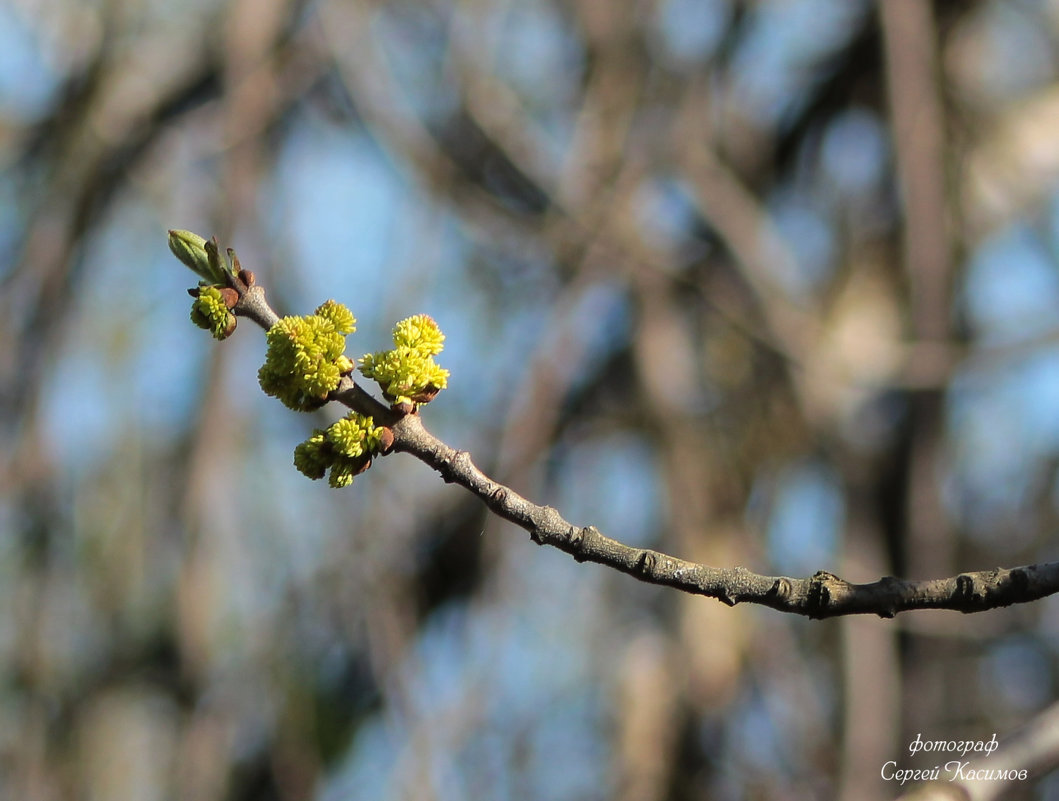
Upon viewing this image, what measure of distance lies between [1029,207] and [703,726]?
3.14 metres

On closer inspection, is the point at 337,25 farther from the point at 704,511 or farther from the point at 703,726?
the point at 703,726

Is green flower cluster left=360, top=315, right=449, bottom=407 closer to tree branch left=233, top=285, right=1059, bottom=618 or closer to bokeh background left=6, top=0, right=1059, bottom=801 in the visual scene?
tree branch left=233, top=285, right=1059, bottom=618

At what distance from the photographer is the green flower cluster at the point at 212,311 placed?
3.41 feet

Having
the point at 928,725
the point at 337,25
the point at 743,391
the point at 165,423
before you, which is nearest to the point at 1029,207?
the point at 743,391

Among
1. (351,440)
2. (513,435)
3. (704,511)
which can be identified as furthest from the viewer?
(704,511)

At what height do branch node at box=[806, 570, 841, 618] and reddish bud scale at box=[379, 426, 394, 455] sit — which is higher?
reddish bud scale at box=[379, 426, 394, 455]

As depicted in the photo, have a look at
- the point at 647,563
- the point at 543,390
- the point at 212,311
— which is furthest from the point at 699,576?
the point at 543,390

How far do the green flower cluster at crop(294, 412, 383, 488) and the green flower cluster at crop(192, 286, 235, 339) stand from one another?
150 mm

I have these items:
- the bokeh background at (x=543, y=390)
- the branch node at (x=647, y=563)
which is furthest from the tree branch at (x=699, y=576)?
the bokeh background at (x=543, y=390)

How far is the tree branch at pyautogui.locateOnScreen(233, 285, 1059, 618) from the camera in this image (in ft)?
3.56

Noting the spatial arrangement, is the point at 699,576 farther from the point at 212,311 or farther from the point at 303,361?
the point at 212,311

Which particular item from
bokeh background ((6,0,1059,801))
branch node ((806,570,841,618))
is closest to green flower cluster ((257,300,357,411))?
branch node ((806,570,841,618))

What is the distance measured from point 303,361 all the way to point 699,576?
18.5 inches

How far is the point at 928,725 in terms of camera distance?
158 inches
